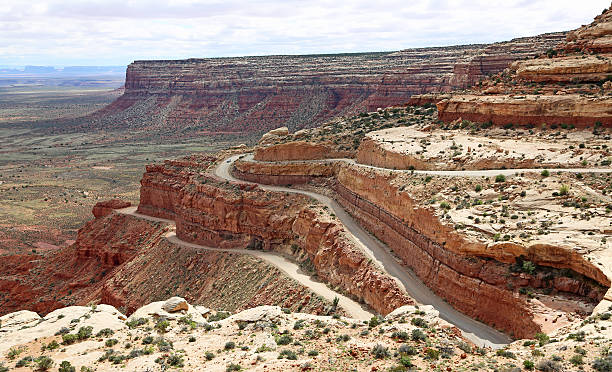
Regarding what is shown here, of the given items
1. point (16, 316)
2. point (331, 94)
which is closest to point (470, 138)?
point (16, 316)

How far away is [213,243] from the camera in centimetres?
6000

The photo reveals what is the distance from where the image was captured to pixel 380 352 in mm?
23281

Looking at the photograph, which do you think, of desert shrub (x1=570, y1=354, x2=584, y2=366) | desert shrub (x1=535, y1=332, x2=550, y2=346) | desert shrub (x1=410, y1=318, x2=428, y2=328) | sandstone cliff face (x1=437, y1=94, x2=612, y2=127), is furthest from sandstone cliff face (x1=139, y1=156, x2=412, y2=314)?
desert shrub (x1=570, y1=354, x2=584, y2=366)

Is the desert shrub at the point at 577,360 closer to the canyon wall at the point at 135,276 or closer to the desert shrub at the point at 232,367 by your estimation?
the desert shrub at the point at 232,367

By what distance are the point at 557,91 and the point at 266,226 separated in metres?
27.0

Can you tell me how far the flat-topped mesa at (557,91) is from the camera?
45344 millimetres

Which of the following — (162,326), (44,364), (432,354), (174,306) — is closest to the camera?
(432,354)

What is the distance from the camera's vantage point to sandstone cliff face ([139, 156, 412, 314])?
141 feet

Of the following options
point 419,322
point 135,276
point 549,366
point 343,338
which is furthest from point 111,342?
point 135,276

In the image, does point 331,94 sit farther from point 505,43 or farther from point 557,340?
point 557,340

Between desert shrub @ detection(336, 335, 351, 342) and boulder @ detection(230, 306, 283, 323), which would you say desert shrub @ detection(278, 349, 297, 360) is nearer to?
desert shrub @ detection(336, 335, 351, 342)

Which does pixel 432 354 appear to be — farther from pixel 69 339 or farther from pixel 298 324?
pixel 69 339

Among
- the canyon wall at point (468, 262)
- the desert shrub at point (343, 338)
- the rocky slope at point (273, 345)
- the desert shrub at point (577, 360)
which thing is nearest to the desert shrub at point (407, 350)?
the rocky slope at point (273, 345)

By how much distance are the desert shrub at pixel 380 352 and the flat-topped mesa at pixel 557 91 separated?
95.2 feet
